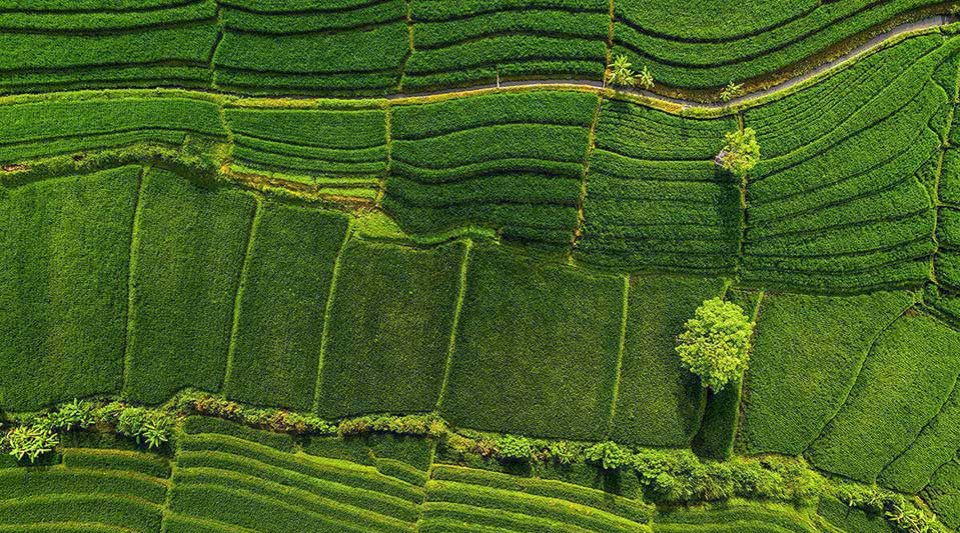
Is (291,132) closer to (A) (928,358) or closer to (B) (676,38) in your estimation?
(B) (676,38)

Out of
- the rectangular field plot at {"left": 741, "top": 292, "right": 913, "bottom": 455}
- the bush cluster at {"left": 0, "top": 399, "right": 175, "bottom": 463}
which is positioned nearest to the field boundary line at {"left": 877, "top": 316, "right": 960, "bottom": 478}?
the rectangular field plot at {"left": 741, "top": 292, "right": 913, "bottom": 455}

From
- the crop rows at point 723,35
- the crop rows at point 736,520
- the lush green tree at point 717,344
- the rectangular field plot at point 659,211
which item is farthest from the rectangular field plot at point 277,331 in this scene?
the crop rows at point 723,35

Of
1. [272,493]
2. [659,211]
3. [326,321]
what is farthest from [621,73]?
[272,493]

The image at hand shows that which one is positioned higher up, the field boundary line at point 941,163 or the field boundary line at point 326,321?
the field boundary line at point 941,163

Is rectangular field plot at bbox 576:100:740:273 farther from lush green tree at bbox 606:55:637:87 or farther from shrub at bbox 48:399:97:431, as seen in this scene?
shrub at bbox 48:399:97:431

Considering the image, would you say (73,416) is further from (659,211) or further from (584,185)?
(659,211)

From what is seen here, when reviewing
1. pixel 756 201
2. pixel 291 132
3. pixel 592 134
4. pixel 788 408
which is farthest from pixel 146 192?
pixel 788 408

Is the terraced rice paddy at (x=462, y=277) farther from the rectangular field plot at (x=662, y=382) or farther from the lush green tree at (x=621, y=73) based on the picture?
the lush green tree at (x=621, y=73)

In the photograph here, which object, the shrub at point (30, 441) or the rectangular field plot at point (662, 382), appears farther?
the rectangular field plot at point (662, 382)
